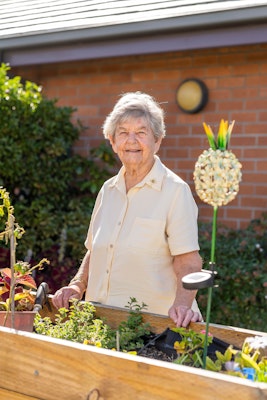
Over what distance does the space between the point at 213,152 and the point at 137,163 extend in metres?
1.12

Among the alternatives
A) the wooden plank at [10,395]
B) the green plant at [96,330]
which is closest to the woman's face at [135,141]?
the green plant at [96,330]

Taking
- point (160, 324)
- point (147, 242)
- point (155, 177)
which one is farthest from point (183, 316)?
point (155, 177)

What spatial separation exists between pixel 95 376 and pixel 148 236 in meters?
1.15

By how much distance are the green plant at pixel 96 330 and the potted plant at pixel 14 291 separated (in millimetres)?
82

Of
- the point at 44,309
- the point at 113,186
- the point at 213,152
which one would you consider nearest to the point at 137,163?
the point at 113,186

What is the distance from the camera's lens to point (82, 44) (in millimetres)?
5961

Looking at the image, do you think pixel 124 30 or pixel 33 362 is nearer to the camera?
pixel 33 362

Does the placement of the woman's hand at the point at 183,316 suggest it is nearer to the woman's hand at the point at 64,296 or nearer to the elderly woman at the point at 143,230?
the elderly woman at the point at 143,230

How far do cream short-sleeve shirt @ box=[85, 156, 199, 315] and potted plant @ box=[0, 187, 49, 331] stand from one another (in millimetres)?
357

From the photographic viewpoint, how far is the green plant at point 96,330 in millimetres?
2408

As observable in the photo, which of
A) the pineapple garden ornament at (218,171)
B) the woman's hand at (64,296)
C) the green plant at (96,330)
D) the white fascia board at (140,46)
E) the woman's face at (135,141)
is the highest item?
the white fascia board at (140,46)

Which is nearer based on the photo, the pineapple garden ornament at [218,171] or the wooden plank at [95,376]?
the wooden plank at [95,376]

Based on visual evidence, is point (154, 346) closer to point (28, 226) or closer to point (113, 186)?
point (113, 186)

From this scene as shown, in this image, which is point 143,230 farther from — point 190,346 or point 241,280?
point 241,280
